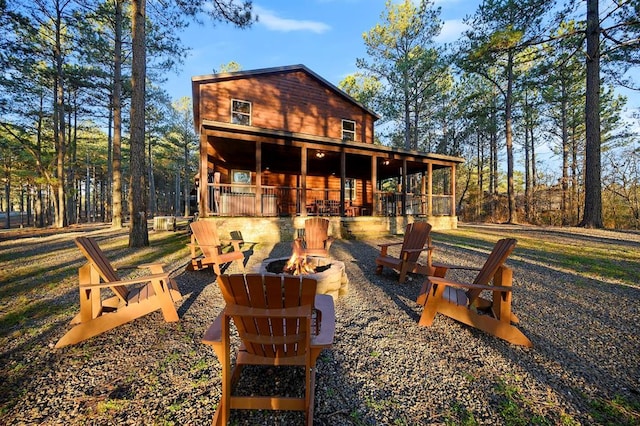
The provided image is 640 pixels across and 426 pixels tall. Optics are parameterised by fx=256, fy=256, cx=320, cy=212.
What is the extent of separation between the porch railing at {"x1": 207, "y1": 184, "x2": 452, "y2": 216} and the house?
4cm

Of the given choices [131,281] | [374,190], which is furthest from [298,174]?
[131,281]

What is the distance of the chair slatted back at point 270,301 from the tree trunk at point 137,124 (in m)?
8.00

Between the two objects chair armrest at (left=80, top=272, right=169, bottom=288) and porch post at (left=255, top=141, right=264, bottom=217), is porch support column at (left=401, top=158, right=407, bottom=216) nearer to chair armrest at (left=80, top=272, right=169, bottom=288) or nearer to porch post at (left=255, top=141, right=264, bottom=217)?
porch post at (left=255, top=141, right=264, bottom=217)

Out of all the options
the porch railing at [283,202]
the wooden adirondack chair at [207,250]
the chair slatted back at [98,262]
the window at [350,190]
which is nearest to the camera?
the chair slatted back at [98,262]

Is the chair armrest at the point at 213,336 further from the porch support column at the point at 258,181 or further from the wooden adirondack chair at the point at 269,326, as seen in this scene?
the porch support column at the point at 258,181

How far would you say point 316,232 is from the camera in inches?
232

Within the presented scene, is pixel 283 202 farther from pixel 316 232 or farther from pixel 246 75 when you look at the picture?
pixel 316 232

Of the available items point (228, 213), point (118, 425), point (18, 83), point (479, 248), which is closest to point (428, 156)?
point (479, 248)

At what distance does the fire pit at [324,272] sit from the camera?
364 cm

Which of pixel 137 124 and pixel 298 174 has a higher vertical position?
pixel 137 124

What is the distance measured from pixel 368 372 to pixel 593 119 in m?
15.1

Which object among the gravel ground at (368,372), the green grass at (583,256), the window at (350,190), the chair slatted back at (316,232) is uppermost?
the window at (350,190)

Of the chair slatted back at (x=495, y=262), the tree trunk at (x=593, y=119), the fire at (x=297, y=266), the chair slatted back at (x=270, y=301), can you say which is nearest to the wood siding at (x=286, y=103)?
the tree trunk at (x=593, y=119)

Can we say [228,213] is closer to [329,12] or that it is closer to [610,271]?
[610,271]
